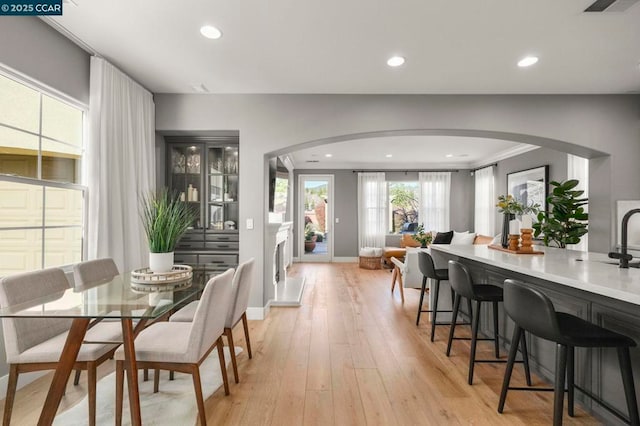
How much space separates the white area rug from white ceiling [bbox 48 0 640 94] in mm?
2709

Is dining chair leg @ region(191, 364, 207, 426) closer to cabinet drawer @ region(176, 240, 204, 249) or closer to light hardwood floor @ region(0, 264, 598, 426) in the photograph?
light hardwood floor @ region(0, 264, 598, 426)

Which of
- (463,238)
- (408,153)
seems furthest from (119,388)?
(408,153)

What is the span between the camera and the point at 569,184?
13.0ft

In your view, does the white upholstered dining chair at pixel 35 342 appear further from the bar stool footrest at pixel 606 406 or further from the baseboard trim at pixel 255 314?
the bar stool footrest at pixel 606 406

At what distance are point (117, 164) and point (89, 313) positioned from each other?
2.11 meters

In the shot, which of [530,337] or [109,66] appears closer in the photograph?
[530,337]

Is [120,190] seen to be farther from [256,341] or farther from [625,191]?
[625,191]

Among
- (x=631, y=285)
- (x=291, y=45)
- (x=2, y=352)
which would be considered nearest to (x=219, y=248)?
(x=2, y=352)

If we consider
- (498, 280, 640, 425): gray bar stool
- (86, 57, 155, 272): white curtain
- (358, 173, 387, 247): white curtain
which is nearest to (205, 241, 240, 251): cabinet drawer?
(86, 57, 155, 272): white curtain

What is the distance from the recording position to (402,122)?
13.0 feet

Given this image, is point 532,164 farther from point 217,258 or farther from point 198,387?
point 198,387

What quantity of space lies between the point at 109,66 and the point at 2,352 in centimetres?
253

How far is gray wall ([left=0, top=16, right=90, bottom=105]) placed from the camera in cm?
227

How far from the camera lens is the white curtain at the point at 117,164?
2.99 meters
